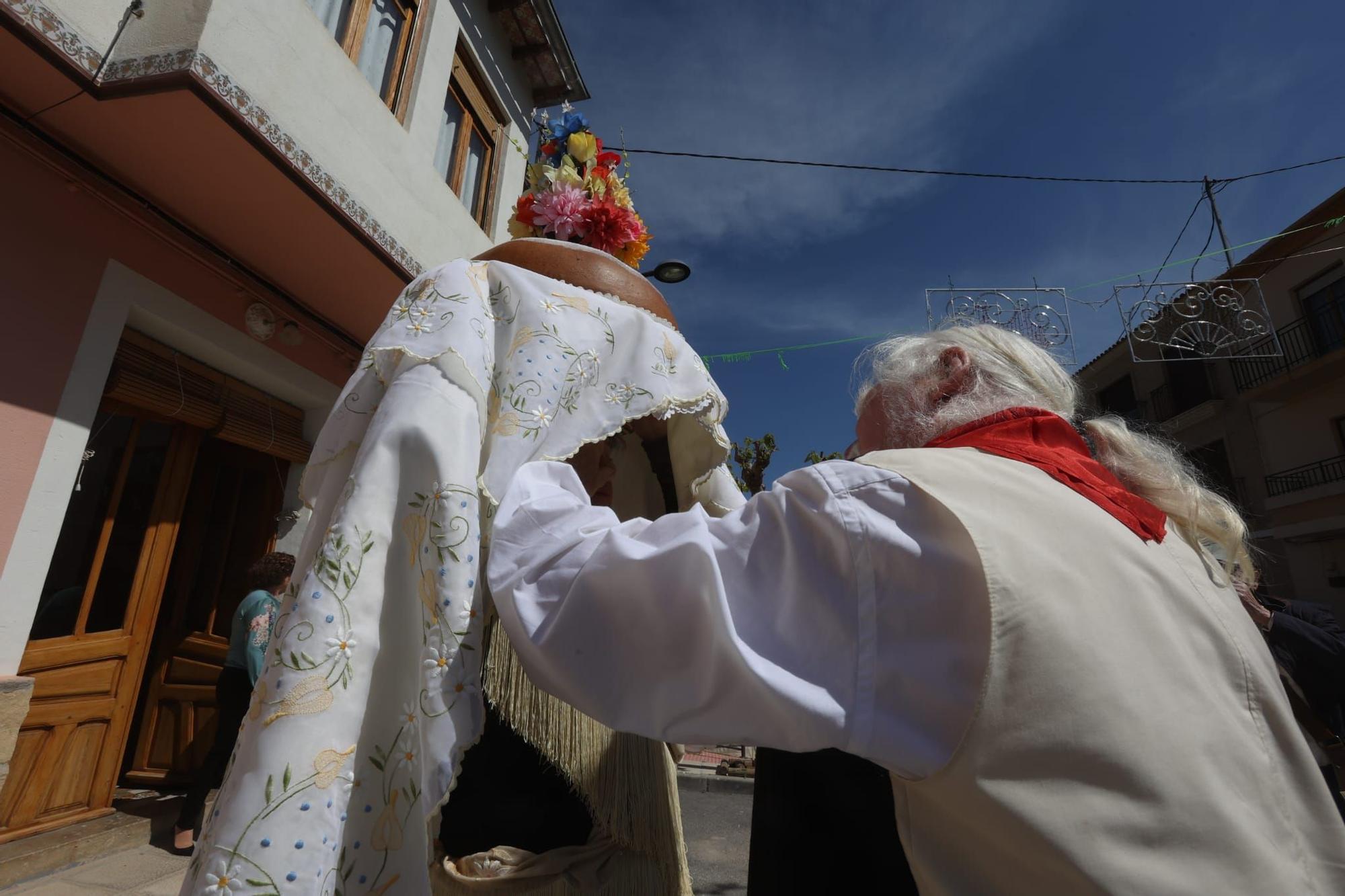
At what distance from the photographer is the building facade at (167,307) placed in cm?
295

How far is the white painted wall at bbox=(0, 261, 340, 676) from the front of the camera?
2.96 metres

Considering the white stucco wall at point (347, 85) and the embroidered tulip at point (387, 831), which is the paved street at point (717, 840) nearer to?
the embroidered tulip at point (387, 831)

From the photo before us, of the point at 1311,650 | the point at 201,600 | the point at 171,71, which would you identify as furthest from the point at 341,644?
the point at 201,600

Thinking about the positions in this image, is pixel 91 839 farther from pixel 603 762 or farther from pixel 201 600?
pixel 603 762

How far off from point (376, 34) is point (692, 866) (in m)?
6.28

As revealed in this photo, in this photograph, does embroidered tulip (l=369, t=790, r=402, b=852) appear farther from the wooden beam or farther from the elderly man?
the wooden beam

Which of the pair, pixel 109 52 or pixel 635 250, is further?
pixel 109 52

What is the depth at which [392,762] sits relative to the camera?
905 mm

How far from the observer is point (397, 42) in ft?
16.8

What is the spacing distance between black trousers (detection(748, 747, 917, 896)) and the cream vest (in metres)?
0.26

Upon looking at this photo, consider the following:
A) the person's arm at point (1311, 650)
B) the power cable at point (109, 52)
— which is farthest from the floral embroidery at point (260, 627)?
the person's arm at point (1311, 650)

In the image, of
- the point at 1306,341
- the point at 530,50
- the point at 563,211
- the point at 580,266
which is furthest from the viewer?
the point at 1306,341

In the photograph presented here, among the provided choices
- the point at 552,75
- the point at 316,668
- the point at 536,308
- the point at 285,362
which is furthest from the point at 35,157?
the point at 552,75

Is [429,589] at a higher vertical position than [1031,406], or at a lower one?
lower
